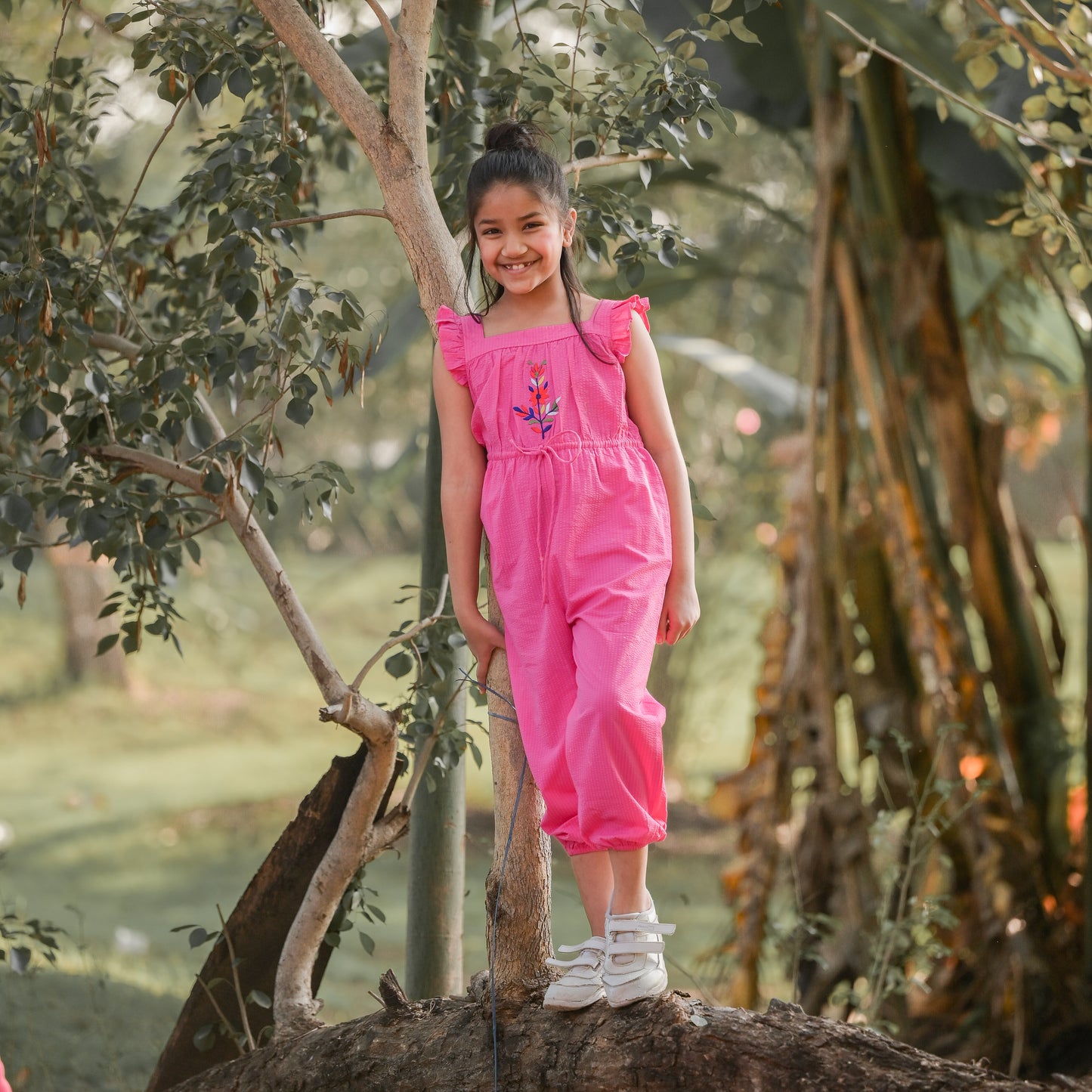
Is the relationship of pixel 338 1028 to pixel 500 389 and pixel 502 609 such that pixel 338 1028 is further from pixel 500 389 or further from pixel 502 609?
pixel 500 389

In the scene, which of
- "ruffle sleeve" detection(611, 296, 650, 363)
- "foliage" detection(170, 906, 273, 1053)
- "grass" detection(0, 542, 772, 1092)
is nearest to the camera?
"ruffle sleeve" detection(611, 296, 650, 363)

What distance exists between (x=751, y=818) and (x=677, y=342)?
4.92 feet

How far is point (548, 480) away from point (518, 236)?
0.32 meters

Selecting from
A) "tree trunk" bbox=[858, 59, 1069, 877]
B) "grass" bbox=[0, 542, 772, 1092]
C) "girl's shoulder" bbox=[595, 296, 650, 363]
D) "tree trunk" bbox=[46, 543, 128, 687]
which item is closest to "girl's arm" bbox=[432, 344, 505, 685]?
"girl's shoulder" bbox=[595, 296, 650, 363]

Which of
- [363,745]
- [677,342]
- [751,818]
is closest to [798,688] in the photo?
[751,818]

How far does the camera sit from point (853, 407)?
344 cm

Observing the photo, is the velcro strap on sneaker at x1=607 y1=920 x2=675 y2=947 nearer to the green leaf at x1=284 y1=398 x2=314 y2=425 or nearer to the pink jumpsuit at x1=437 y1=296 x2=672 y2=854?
the pink jumpsuit at x1=437 y1=296 x2=672 y2=854

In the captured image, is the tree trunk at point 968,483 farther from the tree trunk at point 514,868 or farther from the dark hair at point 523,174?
the tree trunk at point 514,868

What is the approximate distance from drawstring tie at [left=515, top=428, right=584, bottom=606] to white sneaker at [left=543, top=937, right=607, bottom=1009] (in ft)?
1.48

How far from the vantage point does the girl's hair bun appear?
166 cm

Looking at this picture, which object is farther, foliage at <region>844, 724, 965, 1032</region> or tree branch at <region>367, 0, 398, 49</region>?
foliage at <region>844, 724, 965, 1032</region>

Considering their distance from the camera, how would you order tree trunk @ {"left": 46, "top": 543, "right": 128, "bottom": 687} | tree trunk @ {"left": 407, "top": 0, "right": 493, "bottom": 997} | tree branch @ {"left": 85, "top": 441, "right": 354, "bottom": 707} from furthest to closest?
tree trunk @ {"left": 46, "top": 543, "right": 128, "bottom": 687} < tree trunk @ {"left": 407, "top": 0, "right": 493, "bottom": 997} < tree branch @ {"left": 85, "top": 441, "right": 354, "bottom": 707}

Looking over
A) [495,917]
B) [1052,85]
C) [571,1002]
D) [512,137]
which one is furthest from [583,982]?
[1052,85]

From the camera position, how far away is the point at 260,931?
2.10 m
